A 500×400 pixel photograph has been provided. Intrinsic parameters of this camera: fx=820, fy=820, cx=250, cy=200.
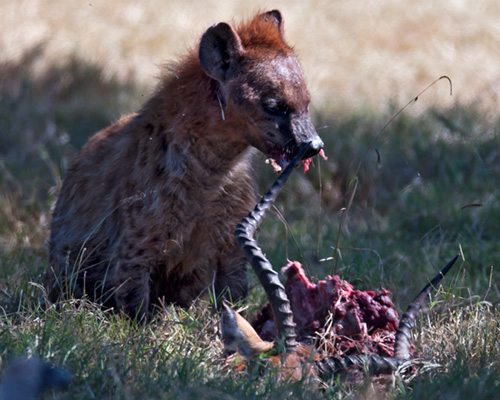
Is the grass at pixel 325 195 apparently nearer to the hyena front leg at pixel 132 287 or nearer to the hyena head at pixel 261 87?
the hyena front leg at pixel 132 287

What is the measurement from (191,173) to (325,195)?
2470 mm

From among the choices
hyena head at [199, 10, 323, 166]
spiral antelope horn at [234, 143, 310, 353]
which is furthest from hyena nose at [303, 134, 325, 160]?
spiral antelope horn at [234, 143, 310, 353]

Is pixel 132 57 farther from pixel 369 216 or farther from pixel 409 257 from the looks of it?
pixel 409 257

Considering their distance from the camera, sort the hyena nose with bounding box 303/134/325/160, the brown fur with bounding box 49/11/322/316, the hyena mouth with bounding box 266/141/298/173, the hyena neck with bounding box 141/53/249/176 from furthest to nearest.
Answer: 1. the hyena neck with bounding box 141/53/249/176
2. the brown fur with bounding box 49/11/322/316
3. the hyena mouth with bounding box 266/141/298/173
4. the hyena nose with bounding box 303/134/325/160

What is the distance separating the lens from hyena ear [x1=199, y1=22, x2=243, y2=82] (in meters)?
3.89

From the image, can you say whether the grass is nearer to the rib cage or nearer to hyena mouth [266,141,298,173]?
the rib cage

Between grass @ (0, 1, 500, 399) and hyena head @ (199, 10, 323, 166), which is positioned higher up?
hyena head @ (199, 10, 323, 166)

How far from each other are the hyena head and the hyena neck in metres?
0.06

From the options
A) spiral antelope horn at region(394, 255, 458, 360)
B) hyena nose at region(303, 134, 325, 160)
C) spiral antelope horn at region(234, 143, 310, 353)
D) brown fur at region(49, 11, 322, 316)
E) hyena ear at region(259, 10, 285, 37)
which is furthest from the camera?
hyena ear at region(259, 10, 285, 37)

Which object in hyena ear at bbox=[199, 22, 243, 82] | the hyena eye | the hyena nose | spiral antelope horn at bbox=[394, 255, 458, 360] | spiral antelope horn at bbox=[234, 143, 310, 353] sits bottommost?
spiral antelope horn at bbox=[394, 255, 458, 360]

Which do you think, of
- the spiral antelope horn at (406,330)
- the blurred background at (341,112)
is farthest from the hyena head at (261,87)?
the spiral antelope horn at (406,330)

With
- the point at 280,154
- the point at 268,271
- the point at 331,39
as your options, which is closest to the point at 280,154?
the point at 280,154

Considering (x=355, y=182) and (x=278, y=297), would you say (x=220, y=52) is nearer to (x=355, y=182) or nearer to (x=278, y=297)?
(x=278, y=297)

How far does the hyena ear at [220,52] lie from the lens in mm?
3889
